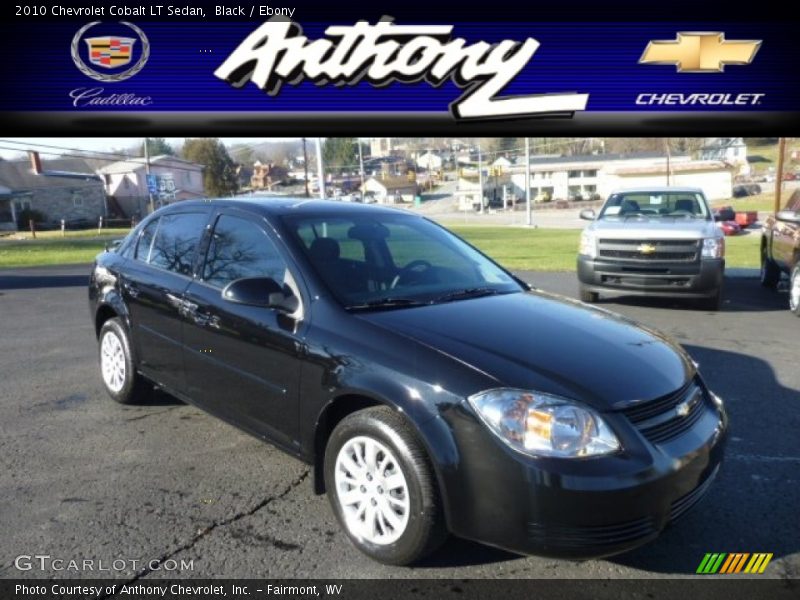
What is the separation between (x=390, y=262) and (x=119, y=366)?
254 centimetres

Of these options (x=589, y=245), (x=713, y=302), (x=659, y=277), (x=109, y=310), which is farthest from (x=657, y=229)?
(x=109, y=310)

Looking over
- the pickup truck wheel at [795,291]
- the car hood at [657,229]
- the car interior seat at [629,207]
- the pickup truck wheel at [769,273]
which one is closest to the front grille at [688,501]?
the car hood at [657,229]

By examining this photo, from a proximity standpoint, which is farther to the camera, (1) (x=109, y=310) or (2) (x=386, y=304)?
(1) (x=109, y=310)

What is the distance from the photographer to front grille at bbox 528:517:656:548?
2.41 metres

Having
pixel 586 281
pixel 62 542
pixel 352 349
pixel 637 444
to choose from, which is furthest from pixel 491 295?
pixel 586 281

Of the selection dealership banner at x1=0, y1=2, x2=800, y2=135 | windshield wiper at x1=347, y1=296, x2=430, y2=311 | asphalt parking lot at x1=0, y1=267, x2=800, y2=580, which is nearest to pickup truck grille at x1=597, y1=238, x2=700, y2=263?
asphalt parking lot at x1=0, y1=267, x2=800, y2=580

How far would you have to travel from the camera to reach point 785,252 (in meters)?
9.04

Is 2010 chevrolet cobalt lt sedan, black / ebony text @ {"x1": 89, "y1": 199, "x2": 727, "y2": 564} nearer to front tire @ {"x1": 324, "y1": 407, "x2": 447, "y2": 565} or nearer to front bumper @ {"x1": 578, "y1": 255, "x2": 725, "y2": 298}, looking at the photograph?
front tire @ {"x1": 324, "y1": 407, "x2": 447, "y2": 565}

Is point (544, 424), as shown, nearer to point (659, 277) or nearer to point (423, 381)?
point (423, 381)

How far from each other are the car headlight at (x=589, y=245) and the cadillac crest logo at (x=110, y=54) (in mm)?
9449

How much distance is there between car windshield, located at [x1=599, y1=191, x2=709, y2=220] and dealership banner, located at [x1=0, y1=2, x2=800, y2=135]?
255 cm

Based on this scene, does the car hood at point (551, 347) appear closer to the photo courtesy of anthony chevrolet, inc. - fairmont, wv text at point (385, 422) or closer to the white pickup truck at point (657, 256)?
the photo courtesy of anthony chevrolet, inc. - fairmont, wv text at point (385, 422)

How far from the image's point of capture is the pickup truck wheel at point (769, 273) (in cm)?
1050

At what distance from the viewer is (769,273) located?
10.7 meters
